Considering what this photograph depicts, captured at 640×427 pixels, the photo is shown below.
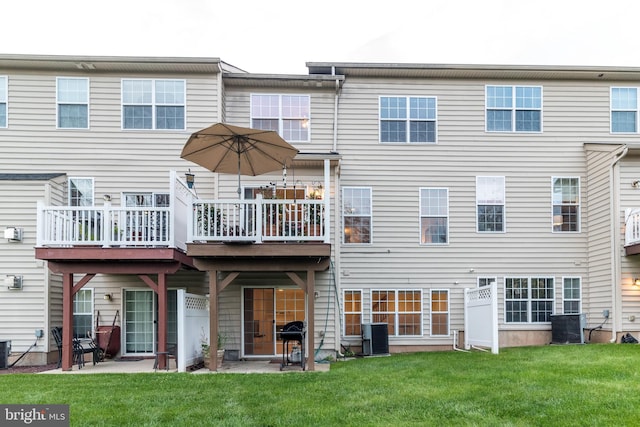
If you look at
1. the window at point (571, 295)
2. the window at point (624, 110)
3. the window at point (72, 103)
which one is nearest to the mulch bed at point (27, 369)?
the window at point (72, 103)

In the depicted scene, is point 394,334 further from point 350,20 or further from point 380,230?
point 350,20

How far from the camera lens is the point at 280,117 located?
13.6 metres

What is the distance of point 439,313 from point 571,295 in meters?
3.58

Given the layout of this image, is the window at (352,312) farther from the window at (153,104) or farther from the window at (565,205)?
the window at (153,104)

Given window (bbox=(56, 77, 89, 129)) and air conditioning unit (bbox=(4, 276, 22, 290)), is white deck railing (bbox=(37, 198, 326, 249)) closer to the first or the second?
air conditioning unit (bbox=(4, 276, 22, 290))

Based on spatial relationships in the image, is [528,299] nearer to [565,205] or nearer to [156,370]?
[565,205]

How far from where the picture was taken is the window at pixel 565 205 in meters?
13.8

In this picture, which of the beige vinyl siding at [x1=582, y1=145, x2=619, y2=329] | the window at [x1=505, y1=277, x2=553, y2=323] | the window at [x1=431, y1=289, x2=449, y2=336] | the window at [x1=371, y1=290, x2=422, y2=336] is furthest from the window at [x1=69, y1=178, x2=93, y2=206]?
the beige vinyl siding at [x1=582, y1=145, x2=619, y2=329]

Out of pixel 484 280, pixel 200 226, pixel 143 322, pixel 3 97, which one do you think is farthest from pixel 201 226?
pixel 484 280

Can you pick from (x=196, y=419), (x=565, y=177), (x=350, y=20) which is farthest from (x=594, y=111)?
(x=350, y=20)

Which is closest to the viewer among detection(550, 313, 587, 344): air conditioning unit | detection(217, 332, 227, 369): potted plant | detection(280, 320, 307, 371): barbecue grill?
detection(280, 320, 307, 371): barbecue grill

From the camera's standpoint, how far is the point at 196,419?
603 cm

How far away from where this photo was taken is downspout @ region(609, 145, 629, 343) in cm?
1263

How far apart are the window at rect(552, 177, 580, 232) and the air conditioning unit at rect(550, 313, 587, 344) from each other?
2.32 m
